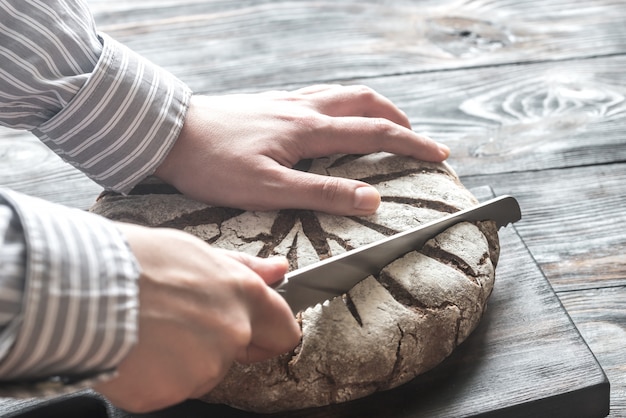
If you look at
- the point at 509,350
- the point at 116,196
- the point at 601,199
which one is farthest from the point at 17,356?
the point at 601,199

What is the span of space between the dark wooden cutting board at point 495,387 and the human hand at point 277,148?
257 mm

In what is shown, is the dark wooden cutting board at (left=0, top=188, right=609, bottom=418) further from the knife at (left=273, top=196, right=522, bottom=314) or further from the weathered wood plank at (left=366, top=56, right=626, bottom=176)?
the weathered wood plank at (left=366, top=56, right=626, bottom=176)

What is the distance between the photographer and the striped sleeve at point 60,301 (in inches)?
25.9

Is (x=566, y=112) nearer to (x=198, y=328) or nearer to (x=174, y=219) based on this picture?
(x=174, y=219)

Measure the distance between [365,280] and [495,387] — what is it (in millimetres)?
226

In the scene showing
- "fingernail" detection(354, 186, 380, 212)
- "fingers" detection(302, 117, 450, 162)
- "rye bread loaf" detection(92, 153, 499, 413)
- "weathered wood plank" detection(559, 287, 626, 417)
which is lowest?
"weathered wood plank" detection(559, 287, 626, 417)

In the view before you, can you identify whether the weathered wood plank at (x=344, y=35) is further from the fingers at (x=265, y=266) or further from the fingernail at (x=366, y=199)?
the fingers at (x=265, y=266)

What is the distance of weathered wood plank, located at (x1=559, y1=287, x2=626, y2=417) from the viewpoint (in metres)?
1.12

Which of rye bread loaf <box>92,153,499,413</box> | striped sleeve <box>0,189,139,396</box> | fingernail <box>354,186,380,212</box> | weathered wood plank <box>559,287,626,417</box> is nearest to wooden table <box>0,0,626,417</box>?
weathered wood plank <box>559,287,626,417</box>

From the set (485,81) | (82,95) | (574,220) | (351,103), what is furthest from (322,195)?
(485,81)

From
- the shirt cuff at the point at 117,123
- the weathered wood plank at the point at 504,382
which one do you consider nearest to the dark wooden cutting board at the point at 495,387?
the weathered wood plank at the point at 504,382

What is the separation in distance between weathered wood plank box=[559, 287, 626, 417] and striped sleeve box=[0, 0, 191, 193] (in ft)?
2.36

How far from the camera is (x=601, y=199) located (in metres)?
1.47

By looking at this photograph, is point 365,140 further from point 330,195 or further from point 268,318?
point 268,318
